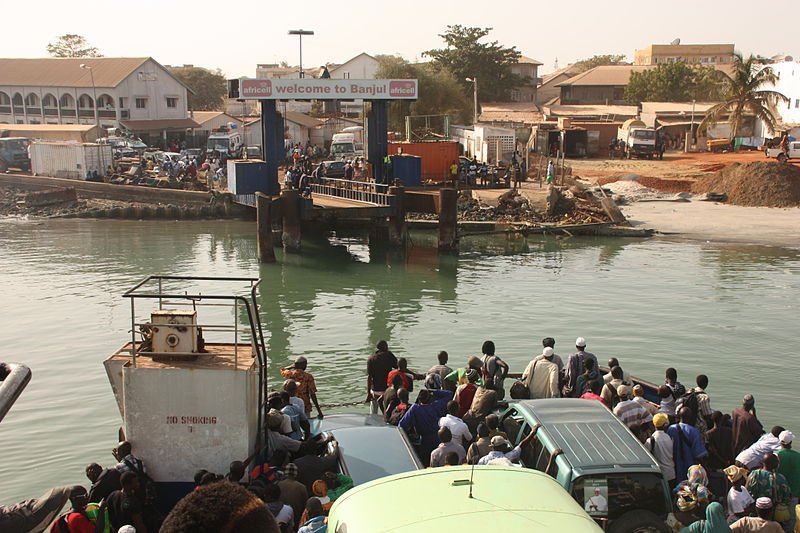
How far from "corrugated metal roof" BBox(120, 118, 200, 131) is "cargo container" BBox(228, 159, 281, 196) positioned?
110 feet

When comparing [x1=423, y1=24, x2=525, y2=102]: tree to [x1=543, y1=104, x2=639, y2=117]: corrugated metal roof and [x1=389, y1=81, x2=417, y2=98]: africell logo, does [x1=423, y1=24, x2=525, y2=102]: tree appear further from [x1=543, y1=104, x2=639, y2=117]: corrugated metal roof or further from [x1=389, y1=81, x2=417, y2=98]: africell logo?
[x1=389, y1=81, x2=417, y2=98]: africell logo

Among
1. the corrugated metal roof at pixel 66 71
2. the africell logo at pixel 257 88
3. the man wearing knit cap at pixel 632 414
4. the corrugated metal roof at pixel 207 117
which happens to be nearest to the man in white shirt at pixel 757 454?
the man wearing knit cap at pixel 632 414

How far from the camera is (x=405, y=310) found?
23.5m

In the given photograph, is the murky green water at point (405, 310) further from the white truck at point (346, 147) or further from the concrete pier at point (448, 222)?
the white truck at point (346, 147)

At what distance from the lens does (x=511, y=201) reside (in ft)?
121

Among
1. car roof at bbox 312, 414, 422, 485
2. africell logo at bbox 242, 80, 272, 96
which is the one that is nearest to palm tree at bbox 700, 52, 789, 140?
africell logo at bbox 242, 80, 272, 96

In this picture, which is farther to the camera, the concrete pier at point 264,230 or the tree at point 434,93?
the tree at point 434,93

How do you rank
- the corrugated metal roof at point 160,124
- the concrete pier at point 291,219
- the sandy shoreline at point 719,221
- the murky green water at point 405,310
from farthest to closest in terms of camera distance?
the corrugated metal roof at point 160,124 < the sandy shoreline at point 719,221 < the concrete pier at point 291,219 < the murky green water at point 405,310

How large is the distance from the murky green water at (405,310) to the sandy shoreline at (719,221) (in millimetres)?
1999

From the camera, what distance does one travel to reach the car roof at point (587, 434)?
7844 millimetres

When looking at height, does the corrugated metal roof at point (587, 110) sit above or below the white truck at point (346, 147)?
above

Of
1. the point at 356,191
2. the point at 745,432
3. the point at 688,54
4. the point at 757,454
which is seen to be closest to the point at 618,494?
the point at 757,454

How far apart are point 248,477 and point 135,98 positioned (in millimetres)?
61597

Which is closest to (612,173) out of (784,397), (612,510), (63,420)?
(784,397)
